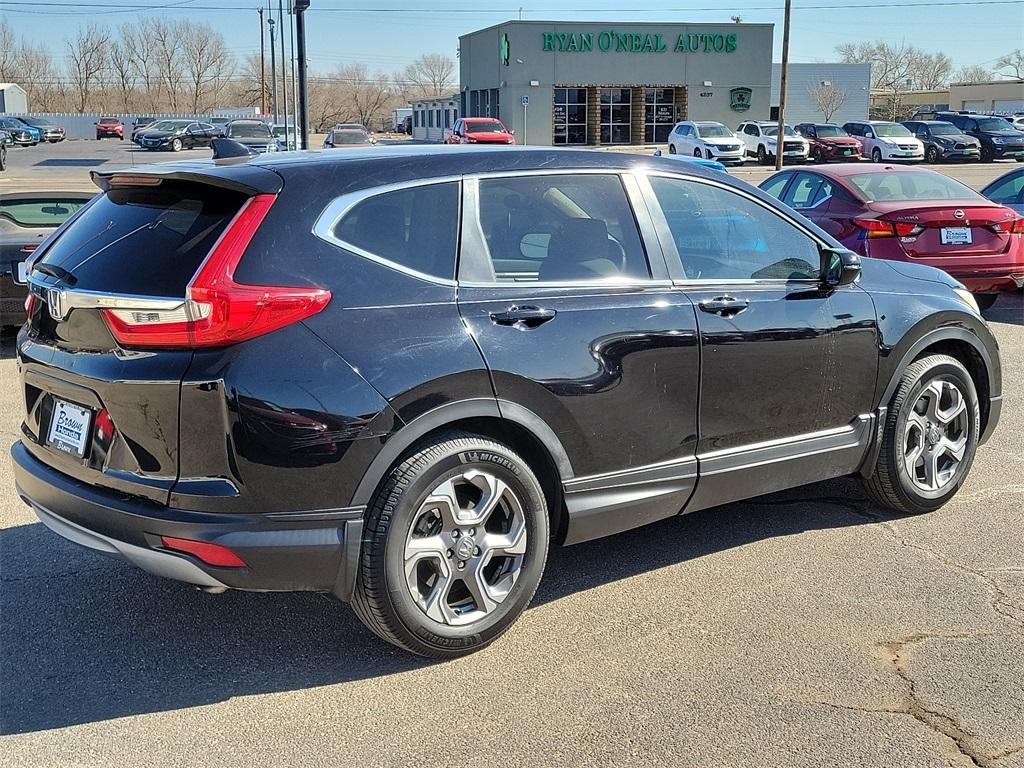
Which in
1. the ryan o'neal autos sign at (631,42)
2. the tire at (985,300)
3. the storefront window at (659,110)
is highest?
the ryan o'neal autos sign at (631,42)

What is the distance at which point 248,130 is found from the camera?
149 ft

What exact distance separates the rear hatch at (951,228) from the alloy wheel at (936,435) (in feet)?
16.4

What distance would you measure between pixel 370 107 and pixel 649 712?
436 feet

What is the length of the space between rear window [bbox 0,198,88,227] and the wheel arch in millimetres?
7011

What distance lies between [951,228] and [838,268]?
236 inches

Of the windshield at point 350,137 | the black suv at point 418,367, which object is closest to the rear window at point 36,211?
the black suv at point 418,367

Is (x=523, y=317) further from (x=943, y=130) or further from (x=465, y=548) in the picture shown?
(x=943, y=130)

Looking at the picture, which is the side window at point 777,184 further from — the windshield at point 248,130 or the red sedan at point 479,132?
the windshield at point 248,130

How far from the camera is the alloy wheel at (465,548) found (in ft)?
12.3

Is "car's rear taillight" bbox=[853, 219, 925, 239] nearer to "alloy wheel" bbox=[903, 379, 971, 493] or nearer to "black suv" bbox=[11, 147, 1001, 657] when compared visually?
"alloy wheel" bbox=[903, 379, 971, 493]

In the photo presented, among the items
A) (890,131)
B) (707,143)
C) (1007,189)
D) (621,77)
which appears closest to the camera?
(1007,189)

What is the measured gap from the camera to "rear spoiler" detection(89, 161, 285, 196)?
142 inches

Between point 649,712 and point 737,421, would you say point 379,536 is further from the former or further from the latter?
point 737,421

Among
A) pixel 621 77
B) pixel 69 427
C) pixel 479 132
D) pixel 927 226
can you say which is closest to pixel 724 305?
pixel 69 427
